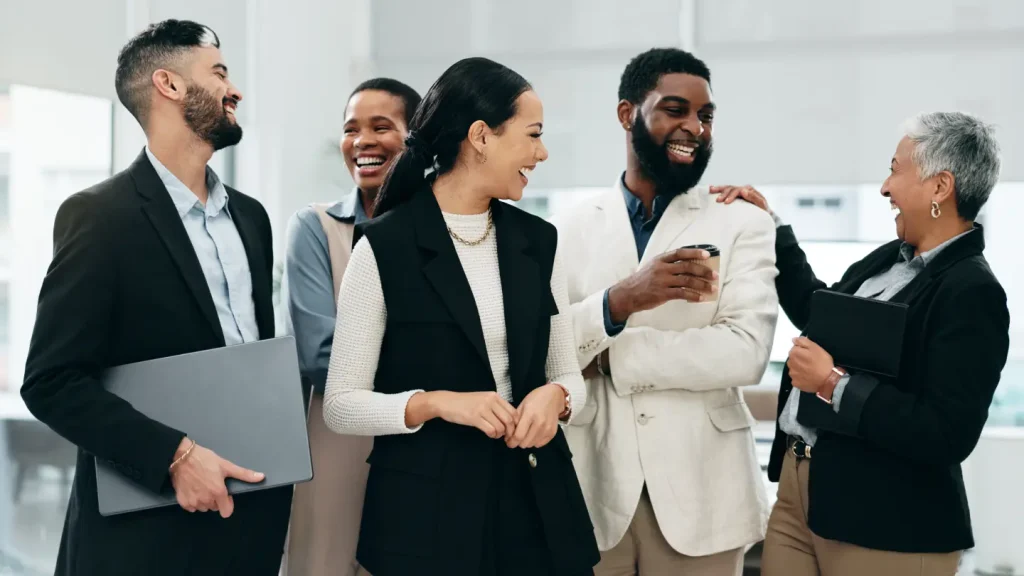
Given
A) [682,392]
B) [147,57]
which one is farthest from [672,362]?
[147,57]

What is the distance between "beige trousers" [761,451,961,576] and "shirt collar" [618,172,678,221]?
606mm

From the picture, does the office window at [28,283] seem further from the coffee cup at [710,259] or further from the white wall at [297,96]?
the coffee cup at [710,259]

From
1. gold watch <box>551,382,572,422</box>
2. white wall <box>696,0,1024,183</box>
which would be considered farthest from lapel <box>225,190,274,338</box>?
white wall <box>696,0,1024,183</box>

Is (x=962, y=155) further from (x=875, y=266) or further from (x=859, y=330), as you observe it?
(x=859, y=330)

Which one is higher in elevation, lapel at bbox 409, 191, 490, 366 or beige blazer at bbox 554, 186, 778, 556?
lapel at bbox 409, 191, 490, 366

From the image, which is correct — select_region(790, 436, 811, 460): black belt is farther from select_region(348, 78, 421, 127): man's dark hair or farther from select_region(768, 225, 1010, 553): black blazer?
select_region(348, 78, 421, 127): man's dark hair

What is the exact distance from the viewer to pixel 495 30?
5238 mm

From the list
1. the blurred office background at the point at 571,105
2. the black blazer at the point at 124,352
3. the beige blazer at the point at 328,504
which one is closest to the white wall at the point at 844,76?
the blurred office background at the point at 571,105

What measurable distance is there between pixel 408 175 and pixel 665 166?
2.37 feet

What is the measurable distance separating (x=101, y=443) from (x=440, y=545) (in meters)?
0.55

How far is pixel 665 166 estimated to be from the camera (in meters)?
2.12

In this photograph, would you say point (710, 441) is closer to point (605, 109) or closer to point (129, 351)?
point (129, 351)

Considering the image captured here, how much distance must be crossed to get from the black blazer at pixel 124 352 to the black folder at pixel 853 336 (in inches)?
42.2

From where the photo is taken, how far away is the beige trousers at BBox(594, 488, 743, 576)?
1.95 meters
